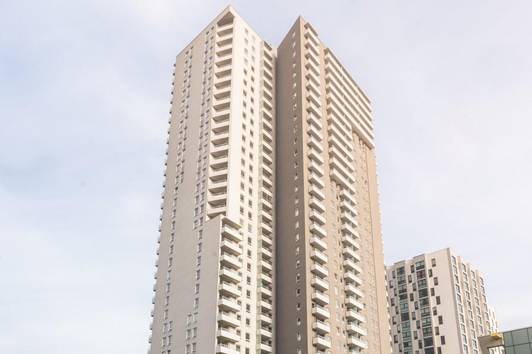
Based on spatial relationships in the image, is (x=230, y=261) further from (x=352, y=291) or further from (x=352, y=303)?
(x=352, y=291)

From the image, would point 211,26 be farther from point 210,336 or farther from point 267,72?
point 210,336

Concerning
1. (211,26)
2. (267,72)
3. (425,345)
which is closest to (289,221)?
(267,72)

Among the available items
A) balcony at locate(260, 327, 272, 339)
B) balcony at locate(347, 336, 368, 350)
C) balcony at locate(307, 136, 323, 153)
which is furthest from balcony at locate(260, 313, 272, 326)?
balcony at locate(307, 136, 323, 153)

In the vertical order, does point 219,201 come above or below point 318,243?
above

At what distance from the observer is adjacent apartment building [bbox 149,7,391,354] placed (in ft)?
310

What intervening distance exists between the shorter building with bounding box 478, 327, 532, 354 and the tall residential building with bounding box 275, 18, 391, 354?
4009cm

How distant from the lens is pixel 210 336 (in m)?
86.8

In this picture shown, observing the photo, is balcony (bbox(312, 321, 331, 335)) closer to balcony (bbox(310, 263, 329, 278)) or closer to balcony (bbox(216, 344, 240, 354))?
balcony (bbox(310, 263, 329, 278))

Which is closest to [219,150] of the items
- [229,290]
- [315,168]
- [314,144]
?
[315,168]

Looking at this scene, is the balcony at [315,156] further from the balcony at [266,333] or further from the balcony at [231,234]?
the balcony at [266,333]

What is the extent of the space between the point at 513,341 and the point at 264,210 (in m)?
56.0

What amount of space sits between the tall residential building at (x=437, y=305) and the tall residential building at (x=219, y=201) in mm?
55021

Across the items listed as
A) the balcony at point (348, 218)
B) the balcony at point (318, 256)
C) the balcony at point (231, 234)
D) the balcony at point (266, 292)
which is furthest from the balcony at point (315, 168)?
the balcony at point (266, 292)

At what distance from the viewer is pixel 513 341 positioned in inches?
2259
